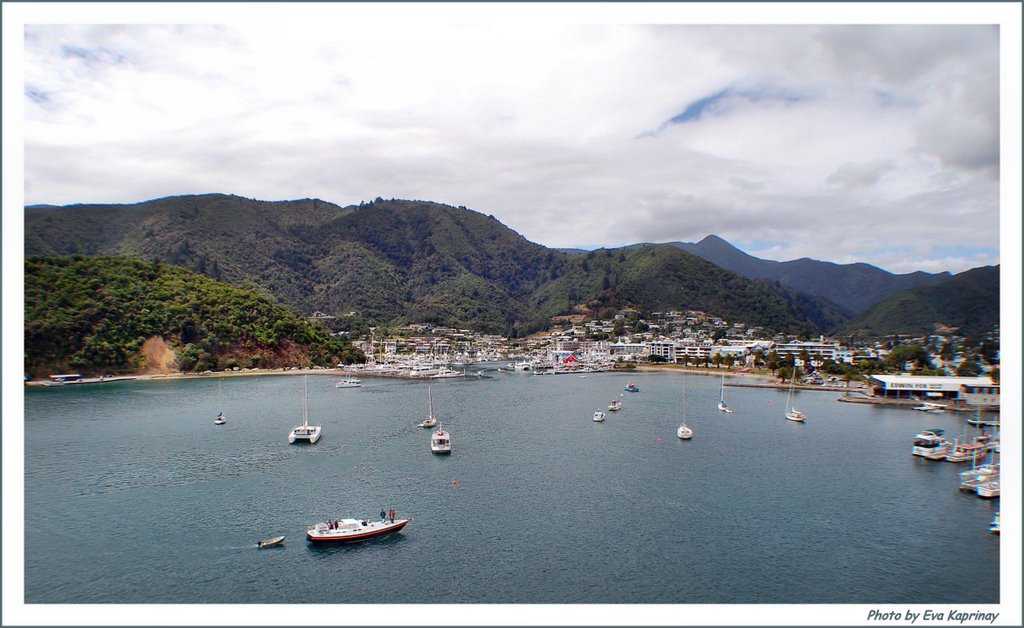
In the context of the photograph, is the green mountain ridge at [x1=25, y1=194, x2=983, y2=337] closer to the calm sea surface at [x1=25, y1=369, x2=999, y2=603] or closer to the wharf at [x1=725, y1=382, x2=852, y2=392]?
the wharf at [x1=725, y1=382, x2=852, y2=392]

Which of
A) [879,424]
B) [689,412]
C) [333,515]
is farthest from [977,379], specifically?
[333,515]

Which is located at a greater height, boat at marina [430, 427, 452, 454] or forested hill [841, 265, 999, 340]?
forested hill [841, 265, 999, 340]

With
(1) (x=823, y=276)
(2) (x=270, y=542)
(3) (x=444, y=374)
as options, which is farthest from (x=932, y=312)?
(1) (x=823, y=276)

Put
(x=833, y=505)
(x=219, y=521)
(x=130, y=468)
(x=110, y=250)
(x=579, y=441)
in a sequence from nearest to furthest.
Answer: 1. (x=219, y=521)
2. (x=833, y=505)
3. (x=130, y=468)
4. (x=579, y=441)
5. (x=110, y=250)

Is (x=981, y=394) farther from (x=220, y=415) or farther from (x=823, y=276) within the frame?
(x=823, y=276)

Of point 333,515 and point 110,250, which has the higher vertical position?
point 110,250

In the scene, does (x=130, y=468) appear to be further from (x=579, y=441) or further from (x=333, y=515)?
(x=579, y=441)

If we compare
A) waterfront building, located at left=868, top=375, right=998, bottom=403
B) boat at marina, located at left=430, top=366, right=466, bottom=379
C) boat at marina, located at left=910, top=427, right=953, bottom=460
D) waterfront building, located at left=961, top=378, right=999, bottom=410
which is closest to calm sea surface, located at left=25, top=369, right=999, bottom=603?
boat at marina, located at left=910, top=427, right=953, bottom=460

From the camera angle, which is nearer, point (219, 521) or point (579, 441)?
point (219, 521)
